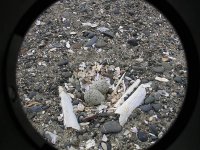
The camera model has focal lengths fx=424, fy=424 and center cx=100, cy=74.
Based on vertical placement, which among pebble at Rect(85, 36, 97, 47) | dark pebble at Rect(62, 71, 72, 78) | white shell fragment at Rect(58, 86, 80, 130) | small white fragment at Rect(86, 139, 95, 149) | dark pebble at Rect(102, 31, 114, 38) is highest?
dark pebble at Rect(102, 31, 114, 38)

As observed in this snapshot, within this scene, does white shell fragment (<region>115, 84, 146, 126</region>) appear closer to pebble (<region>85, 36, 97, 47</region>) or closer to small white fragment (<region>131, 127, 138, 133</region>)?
small white fragment (<region>131, 127, 138, 133</region>)

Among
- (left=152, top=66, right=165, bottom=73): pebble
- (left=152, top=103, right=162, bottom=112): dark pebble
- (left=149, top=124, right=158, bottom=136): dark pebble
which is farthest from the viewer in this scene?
(left=152, top=66, right=165, bottom=73): pebble

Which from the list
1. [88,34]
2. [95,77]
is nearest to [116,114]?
[95,77]

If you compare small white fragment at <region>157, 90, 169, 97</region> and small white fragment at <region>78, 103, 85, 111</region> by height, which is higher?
small white fragment at <region>157, 90, 169, 97</region>

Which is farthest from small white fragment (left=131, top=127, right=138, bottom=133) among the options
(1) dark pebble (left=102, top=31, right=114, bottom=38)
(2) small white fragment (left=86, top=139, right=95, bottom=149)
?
(1) dark pebble (left=102, top=31, right=114, bottom=38)

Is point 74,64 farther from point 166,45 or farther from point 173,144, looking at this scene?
point 173,144

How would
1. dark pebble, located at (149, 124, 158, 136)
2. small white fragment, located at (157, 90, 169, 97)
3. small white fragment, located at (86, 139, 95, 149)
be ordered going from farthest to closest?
small white fragment, located at (157, 90, 169, 97) < dark pebble, located at (149, 124, 158, 136) < small white fragment, located at (86, 139, 95, 149)
